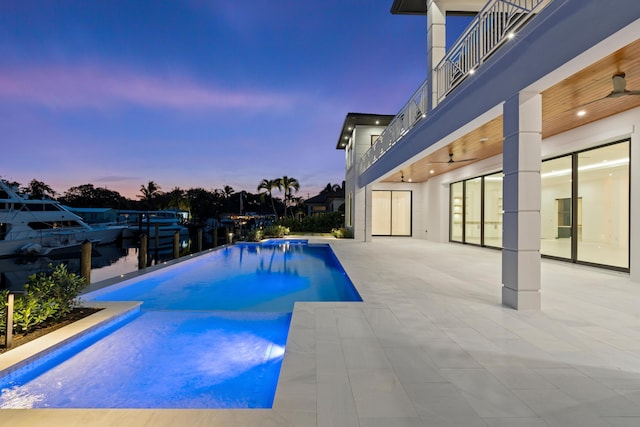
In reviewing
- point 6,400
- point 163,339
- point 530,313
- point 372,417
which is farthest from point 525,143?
point 6,400

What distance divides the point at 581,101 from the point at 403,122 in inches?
193

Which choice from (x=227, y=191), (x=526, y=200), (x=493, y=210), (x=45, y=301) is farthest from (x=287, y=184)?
(x=227, y=191)

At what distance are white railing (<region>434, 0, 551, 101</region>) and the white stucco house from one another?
0.09ft

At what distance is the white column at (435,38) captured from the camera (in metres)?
7.11

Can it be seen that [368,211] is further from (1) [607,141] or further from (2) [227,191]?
(2) [227,191]

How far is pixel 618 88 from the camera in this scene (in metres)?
4.36

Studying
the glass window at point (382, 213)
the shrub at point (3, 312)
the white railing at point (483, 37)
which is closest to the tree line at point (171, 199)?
the glass window at point (382, 213)

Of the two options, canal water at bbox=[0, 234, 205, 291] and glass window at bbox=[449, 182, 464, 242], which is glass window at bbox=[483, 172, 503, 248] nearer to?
glass window at bbox=[449, 182, 464, 242]

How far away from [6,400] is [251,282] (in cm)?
553

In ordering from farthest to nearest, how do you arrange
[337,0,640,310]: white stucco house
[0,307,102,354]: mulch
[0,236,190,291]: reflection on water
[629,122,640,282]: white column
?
[0,236,190,291]: reflection on water < [629,122,640,282]: white column < [337,0,640,310]: white stucco house < [0,307,102,354]: mulch

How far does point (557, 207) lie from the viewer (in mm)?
8586

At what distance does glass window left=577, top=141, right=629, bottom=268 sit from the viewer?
6.87m

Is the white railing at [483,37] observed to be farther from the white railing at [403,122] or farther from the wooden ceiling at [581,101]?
the white railing at [403,122]

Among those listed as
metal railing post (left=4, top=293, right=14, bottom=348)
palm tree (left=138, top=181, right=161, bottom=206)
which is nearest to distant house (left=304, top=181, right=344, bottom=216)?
metal railing post (left=4, top=293, right=14, bottom=348)
